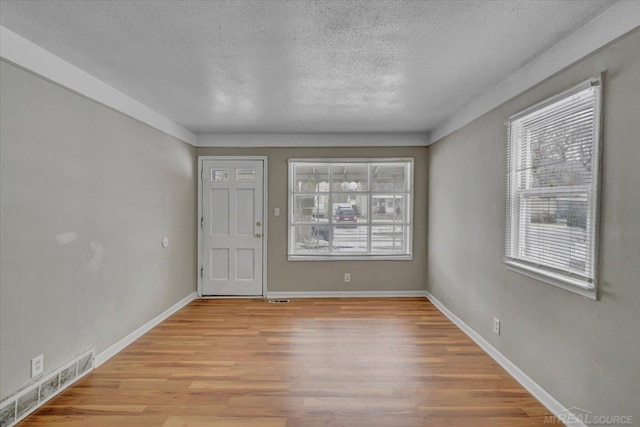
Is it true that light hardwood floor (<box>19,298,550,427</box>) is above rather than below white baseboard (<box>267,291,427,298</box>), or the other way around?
below

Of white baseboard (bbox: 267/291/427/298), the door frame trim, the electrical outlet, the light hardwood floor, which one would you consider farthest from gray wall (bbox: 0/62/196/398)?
white baseboard (bbox: 267/291/427/298)

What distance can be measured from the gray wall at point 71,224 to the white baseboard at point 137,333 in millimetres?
59

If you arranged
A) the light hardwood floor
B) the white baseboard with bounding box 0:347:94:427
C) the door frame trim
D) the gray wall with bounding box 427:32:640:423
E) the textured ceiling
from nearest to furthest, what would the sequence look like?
the gray wall with bounding box 427:32:640:423 → the textured ceiling → the white baseboard with bounding box 0:347:94:427 → the light hardwood floor → the door frame trim

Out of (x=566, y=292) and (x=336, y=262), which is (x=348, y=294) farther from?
(x=566, y=292)

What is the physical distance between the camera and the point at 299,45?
6.84 feet

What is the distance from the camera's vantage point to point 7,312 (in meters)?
1.95

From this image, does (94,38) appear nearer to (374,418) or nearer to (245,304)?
(374,418)

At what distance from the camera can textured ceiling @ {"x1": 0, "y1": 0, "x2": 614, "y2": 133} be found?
1723mm

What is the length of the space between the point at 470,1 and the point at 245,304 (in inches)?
158

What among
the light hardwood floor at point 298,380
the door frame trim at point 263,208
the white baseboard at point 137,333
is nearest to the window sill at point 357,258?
the door frame trim at point 263,208

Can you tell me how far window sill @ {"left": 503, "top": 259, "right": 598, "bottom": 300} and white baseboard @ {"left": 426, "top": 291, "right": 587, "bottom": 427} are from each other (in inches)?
29.3

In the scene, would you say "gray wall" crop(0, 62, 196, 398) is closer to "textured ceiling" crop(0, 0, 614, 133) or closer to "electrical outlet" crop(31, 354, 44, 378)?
"electrical outlet" crop(31, 354, 44, 378)

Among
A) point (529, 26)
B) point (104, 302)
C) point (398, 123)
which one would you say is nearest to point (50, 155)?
point (104, 302)

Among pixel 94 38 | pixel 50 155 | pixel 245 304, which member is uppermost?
pixel 94 38
